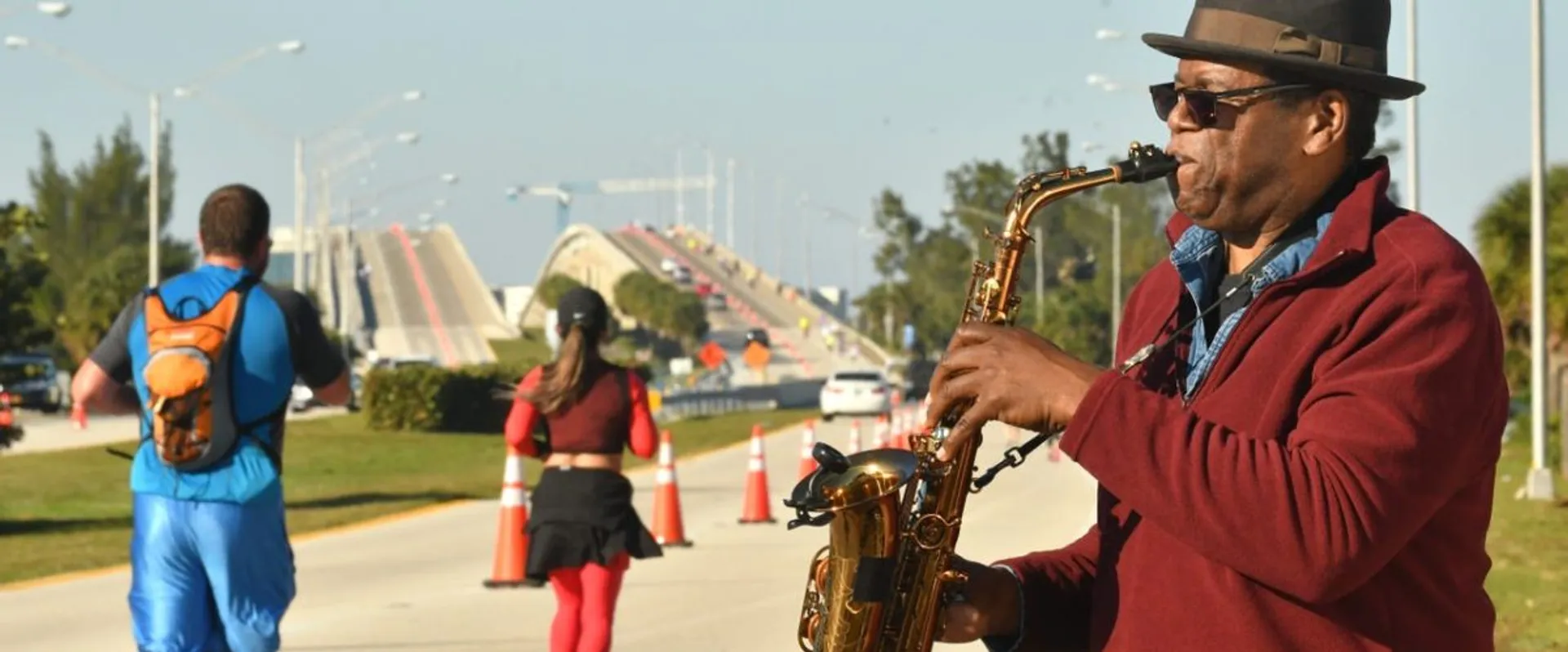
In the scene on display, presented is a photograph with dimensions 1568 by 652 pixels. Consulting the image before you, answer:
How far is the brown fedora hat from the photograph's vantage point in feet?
10.8

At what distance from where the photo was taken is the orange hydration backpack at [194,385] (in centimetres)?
717

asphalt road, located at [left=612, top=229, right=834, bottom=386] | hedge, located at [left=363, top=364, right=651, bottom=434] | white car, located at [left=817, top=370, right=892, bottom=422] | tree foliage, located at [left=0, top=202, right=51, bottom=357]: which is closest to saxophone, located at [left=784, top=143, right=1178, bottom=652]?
tree foliage, located at [left=0, top=202, right=51, bottom=357]

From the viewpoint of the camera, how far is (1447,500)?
10.5 feet

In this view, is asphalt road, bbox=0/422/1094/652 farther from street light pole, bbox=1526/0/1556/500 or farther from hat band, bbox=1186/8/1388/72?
hat band, bbox=1186/8/1388/72

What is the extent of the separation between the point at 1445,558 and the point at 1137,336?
0.61 metres

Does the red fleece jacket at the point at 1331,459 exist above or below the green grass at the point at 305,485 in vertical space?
above

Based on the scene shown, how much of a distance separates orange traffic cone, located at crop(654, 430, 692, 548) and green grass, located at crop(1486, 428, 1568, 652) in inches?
232

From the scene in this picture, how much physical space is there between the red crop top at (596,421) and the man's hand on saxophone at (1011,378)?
24.6 ft

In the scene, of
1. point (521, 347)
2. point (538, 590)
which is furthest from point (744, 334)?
point (538, 590)

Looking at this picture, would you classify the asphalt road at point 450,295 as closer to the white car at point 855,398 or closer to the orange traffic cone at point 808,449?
the white car at point 855,398

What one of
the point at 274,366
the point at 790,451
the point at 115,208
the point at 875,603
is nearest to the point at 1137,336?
the point at 875,603

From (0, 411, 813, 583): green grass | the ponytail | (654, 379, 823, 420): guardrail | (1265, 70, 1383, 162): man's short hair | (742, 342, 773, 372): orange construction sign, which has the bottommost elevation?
(654, 379, 823, 420): guardrail

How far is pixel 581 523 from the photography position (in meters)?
10.6

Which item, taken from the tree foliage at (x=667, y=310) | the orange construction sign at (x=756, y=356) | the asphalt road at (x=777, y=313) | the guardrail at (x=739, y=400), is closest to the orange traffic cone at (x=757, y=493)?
the guardrail at (x=739, y=400)
